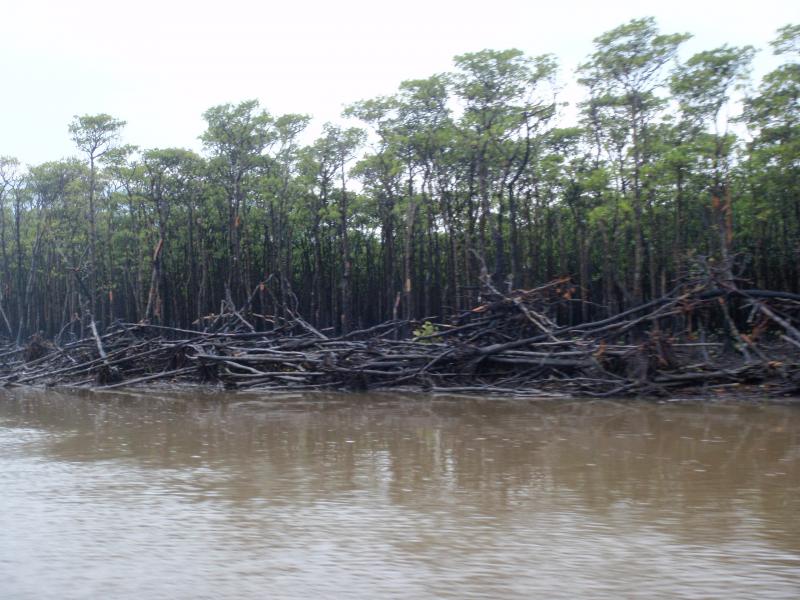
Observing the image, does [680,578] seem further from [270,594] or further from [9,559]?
[9,559]

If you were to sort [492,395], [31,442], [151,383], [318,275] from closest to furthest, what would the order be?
1. [31,442]
2. [492,395]
3. [151,383]
4. [318,275]

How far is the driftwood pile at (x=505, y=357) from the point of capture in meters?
12.8

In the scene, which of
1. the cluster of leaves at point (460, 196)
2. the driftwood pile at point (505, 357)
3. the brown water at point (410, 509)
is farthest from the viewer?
the cluster of leaves at point (460, 196)

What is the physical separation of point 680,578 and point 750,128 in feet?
73.2

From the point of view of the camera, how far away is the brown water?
407cm

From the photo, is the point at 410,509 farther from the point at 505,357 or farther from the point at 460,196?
the point at 460,196

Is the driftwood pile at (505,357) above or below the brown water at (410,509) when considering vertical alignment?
above

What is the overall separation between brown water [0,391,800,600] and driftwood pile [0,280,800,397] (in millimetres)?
2378

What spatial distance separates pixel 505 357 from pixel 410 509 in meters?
9.23

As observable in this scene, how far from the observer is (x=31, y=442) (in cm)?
947

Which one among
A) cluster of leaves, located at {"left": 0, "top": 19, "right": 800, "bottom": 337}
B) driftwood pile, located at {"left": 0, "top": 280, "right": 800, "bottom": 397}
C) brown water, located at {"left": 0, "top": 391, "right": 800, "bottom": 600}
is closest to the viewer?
brown water, located at {"left": 0, "top": 391, "right": 800, "bottom": 600}

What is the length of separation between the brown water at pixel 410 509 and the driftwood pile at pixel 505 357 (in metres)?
2.38

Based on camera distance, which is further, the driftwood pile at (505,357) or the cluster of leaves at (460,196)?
the cluster of leaves at (460,196)

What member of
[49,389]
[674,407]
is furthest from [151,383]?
[674,407]
